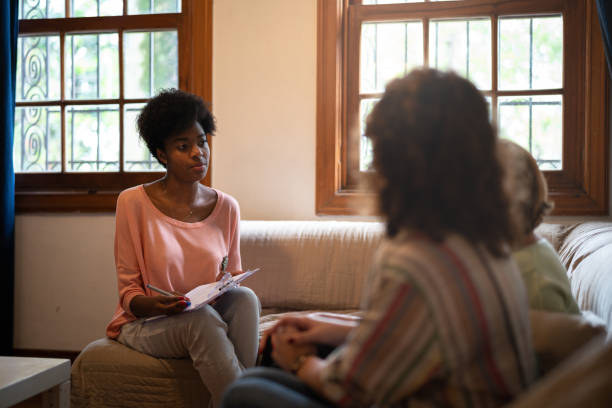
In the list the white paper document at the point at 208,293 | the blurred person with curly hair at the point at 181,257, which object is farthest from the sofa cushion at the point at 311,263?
the white paper document at the point at 208,293

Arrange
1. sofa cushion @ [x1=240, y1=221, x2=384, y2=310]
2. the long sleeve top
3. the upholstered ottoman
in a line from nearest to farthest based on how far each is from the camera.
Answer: the upholstered ottoman → the long sleeve top → sofa cushion @ [x1=240, y1=221, x2=384, y2=310]

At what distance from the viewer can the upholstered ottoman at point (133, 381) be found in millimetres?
1835

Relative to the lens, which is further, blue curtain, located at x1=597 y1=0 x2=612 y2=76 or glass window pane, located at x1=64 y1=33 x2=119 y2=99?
glass window pane, located at x1=64 y1=33 x2=119 y2=99

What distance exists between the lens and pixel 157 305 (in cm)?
182

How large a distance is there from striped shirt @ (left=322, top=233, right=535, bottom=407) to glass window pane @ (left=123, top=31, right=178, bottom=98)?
8.32 feet

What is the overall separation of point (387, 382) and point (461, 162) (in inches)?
12.8


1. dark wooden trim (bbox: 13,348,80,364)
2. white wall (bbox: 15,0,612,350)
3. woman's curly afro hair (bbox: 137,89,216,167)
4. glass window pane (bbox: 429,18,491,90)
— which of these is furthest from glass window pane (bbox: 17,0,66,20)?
glass window pane (bbox: 429,18,491,90)

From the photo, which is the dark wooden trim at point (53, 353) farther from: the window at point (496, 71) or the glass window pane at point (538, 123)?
the glass window pane at point (538, 123)

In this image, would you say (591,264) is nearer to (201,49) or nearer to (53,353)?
(201,49)

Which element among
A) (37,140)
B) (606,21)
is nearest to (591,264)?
(606,21)

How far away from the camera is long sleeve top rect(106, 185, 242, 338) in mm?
1978

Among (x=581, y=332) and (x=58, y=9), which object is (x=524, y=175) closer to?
(x=581, y=332)

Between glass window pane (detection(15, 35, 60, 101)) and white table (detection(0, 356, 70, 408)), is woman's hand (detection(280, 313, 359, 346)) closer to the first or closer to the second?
white table (detection(0, 356, 70, 408))

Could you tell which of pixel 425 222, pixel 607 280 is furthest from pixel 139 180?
pixel 425 222
